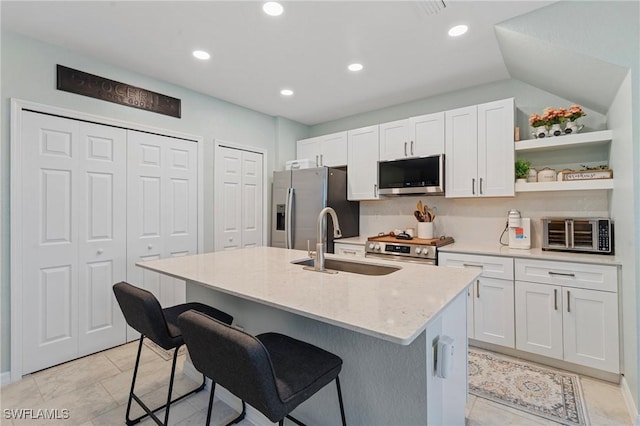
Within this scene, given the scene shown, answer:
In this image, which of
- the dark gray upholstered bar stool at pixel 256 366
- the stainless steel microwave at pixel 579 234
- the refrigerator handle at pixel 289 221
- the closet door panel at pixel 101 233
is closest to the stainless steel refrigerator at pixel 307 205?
the refrigerator handle at pixel 289 221

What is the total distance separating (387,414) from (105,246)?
2795 mm

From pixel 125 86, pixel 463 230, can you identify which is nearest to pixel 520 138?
pixel 463 230

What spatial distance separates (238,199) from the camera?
393 centimetres

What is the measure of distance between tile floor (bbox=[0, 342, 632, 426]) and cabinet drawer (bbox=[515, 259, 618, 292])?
719mm

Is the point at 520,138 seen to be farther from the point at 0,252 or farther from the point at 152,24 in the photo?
the point at 0,252

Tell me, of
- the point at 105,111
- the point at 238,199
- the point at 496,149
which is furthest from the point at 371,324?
the point at 238,199

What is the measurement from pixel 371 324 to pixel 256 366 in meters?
0.39

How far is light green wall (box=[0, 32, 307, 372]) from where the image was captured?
7.51 ft

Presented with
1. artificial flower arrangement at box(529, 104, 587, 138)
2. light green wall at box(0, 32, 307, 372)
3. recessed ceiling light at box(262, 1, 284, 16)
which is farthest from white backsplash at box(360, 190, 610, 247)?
recessed ceiling light at box(262, 1, 284, 16)

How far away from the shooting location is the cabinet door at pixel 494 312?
2562 mm

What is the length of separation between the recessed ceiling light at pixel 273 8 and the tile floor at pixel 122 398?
2.64 meters

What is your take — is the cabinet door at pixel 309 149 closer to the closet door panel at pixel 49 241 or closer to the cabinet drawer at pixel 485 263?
the cabinet drawer at pixel 485 263

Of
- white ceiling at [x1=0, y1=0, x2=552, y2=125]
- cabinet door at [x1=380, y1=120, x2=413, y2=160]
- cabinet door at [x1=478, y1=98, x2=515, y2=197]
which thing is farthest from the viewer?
cabinet door at [x1=380, y1=120, x2=413, y2=160]

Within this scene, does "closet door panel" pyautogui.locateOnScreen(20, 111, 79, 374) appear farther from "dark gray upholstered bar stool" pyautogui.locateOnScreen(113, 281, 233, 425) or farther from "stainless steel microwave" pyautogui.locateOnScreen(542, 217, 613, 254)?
"stainless steel microwave" pyautogui.locateOnScreen(542, 217, 613, 254)
